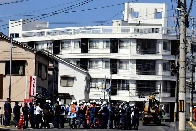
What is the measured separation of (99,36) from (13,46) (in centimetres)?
2327

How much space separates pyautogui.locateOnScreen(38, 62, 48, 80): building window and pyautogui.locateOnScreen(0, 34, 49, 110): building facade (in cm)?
65

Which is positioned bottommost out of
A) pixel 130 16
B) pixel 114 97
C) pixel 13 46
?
pixel 114 97

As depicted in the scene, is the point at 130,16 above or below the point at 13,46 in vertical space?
above

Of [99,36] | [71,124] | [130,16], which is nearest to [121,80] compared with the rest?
[99,36]

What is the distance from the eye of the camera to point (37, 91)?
47.9m

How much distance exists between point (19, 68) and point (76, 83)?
61.3ft

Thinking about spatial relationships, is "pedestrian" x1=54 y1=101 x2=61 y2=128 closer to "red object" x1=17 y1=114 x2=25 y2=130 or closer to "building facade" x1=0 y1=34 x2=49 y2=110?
"red object" x1=17 y1=114 x2=25 y2=130

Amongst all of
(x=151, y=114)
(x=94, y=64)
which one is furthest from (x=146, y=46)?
(x=151, y=114)

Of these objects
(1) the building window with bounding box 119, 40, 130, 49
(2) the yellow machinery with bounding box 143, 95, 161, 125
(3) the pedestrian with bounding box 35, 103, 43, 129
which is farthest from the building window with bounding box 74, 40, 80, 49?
(3) the pedestrian with bounding box 35, 103, 43, 129

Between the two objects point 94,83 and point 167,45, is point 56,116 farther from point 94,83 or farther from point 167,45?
point 167,45

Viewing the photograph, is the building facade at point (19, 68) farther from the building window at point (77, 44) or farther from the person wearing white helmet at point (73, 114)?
the building window at point (77, 44)

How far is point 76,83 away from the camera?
67375 mm

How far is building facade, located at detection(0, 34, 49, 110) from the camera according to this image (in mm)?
48469

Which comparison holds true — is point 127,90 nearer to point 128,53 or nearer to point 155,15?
point 128,53
